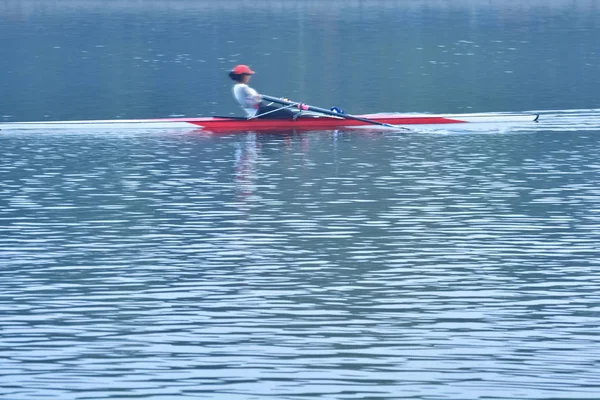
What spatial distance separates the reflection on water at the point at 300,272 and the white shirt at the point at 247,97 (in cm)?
222

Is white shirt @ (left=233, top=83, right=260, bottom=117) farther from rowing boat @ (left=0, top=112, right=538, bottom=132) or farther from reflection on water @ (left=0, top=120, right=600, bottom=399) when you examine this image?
reflection on water @ (left=0, top=120, right=600, bottom=399)

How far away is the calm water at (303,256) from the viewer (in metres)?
12.3

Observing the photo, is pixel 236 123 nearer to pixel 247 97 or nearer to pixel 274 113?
pixel 247 97

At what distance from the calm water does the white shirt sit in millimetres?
568

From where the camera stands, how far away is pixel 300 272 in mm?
16234

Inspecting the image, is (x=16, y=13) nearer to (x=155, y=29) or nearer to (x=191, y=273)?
(x=155, y=29)

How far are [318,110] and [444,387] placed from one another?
1749 centimetres

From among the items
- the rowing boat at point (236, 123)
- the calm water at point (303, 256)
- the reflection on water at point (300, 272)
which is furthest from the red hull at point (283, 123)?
the reflection on water at point (300, 272)

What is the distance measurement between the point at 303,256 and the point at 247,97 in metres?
12.3

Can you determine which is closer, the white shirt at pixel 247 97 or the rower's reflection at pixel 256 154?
the rower's reflection at pixel 256 154

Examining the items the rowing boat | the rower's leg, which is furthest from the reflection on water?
the rower's leg

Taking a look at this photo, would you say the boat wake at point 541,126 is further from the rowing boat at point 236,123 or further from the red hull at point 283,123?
the red hull at point 283,123

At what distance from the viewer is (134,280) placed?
15.9 m

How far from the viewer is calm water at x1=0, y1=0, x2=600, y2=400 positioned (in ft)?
40.3
